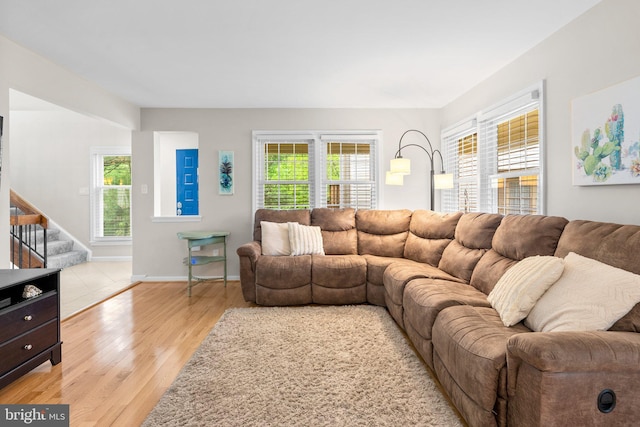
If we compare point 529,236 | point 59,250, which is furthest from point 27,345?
point 59,250

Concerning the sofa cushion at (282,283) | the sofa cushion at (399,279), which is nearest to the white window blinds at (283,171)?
the sofa cushion at (282,283)

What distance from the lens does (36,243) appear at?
5.75m

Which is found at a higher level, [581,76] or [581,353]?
[581,76]

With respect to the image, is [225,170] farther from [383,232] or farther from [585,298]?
[585,298]

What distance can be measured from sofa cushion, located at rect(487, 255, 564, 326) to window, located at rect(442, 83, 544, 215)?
115cm

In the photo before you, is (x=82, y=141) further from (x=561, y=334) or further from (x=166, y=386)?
(x=561, y=334)

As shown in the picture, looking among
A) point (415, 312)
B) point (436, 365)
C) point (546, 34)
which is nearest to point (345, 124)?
point (546, 34)

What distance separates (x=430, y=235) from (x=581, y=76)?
194 centimetres

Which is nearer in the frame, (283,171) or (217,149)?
(217,149)

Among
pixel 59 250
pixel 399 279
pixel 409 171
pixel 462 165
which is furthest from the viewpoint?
pixel 59 250

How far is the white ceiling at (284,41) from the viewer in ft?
7.93

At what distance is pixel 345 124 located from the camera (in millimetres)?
5004

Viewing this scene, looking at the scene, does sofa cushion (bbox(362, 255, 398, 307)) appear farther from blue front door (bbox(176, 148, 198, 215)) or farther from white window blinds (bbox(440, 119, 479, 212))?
blue front door (bbox(176, 148, 198, 215))

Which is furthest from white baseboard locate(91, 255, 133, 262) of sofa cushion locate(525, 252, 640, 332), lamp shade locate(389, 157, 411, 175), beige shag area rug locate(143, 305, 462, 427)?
sofa cushion locate(525, 252, 640, 332)
